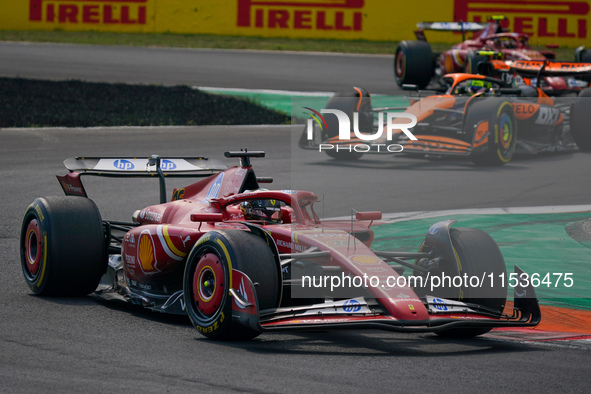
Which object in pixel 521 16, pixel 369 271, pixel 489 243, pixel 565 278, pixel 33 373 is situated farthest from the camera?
pixel 521 16

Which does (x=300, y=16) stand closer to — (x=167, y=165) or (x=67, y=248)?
(x=167, y=165)

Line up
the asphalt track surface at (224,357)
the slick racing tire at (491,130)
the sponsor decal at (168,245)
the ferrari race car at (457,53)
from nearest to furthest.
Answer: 1. the asphalt track surface at (224,357)
2. the sponsor decal at (168,245)
3. the slick racing tire at (491,130)
4. the ferrari race car at (457,53)

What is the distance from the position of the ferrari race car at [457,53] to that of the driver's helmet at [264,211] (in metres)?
13.4

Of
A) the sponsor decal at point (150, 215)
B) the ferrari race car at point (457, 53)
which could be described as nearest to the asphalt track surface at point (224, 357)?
the sponsor decal at point (150, 215)

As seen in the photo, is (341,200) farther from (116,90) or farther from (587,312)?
(116,90)

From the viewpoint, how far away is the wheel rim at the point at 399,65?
2181 centimetres

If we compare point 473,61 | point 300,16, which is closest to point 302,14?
point 300,16

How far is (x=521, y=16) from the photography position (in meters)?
27.5

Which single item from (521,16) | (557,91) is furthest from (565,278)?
(521,16)

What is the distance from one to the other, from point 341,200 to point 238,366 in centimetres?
697

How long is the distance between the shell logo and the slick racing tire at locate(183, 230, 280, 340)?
85 centimetres

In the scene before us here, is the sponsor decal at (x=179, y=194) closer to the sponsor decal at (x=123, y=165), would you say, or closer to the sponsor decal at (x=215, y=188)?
the sponsor decal at (x=215, y=188)

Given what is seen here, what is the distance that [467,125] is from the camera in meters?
13.2

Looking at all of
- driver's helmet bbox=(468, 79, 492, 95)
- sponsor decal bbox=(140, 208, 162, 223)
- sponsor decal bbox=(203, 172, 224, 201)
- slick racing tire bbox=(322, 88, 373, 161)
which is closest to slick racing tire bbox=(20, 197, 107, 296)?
sponsor decal bbox=(140, 208, 162, 223)
